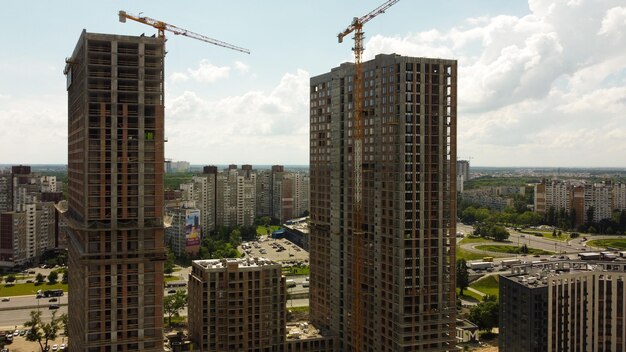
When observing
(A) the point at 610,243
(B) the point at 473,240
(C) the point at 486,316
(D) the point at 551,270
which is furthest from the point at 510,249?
(D) the point at 551,270

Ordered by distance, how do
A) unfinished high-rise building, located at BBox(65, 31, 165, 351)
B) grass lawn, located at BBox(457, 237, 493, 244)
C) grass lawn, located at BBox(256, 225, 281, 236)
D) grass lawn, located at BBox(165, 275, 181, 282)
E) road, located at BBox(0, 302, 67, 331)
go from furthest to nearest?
grass lawn, located at BBox(256, 225, 281, 236) < grass lawn, located at BBox(457, 237, 493, 244) < grass lawn, located at BBox(165, 275, 181, 282) < road, located at BBox(0, 302, 67, 331) < unfinished high-rise building, located at BBox(65, 31, 165, 351)

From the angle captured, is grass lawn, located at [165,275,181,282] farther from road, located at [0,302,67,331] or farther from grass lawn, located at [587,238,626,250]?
grass lawn, located at [587,238,626,250]

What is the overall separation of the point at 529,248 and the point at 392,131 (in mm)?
92420

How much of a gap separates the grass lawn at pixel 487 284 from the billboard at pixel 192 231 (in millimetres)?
56653

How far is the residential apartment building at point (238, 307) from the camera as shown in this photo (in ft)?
170

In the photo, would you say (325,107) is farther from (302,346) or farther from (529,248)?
(529,248)

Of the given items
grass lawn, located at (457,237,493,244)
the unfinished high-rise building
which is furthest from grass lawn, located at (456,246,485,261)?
the unfinished high-rise building

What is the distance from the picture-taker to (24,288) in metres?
92.6

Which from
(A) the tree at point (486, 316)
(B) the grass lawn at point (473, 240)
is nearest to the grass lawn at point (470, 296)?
(A) the tree at point (486, 316)

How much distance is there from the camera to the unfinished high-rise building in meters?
36.8

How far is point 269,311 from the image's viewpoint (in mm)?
53312

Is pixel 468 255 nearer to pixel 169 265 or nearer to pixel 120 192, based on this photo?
pixel 169 265

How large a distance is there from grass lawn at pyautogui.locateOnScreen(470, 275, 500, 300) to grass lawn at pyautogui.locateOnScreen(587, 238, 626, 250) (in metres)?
46.6

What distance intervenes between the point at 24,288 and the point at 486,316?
74.4m
